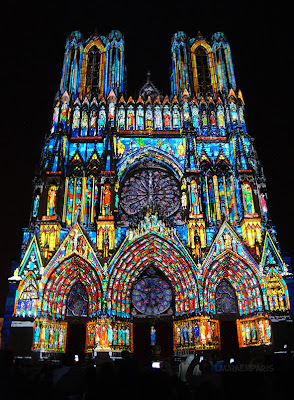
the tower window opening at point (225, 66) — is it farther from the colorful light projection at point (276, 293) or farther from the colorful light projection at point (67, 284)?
the colorful light projection at point (67, 284)

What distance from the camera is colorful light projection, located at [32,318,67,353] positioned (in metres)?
18.9

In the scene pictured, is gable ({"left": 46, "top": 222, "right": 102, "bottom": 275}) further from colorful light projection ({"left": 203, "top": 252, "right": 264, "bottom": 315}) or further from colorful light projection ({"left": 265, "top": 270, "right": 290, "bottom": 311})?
colorful light projection ({"left": 265, "top": 270, "right": 290, "bottom": 311})

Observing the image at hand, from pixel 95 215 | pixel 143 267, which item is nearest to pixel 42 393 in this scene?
pixel 143 267

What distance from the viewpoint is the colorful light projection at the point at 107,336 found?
62.9 feet

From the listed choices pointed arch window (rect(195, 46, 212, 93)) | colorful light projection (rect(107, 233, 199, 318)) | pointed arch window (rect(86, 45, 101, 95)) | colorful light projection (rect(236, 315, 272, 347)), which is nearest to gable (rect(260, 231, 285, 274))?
colorful light projection (rect(236, 315, 272, 347))

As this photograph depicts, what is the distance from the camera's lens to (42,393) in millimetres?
4195

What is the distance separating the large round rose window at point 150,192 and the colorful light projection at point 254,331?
25.9ft

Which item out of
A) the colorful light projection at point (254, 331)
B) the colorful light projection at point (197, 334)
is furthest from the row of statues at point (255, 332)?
the colorful light projection at point (197, 334)

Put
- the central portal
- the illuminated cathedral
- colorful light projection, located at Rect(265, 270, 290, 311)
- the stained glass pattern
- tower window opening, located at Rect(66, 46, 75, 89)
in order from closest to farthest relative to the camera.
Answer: colorful light projection, located at Rect(265, 270, 290, 311) < the illuminated cathedral < the central portal < the stained glass pattern < tower window opening, located at Rect(66, 46, 75, 89)

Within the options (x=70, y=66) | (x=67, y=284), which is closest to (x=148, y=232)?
(x=67, y=284)

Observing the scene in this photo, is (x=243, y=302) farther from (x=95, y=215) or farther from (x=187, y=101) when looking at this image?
(x=187, y=101)

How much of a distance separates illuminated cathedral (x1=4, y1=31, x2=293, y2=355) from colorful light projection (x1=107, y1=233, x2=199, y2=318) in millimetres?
59

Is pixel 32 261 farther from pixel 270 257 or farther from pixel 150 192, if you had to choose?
pixel 270 257

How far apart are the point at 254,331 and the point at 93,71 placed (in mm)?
22008
